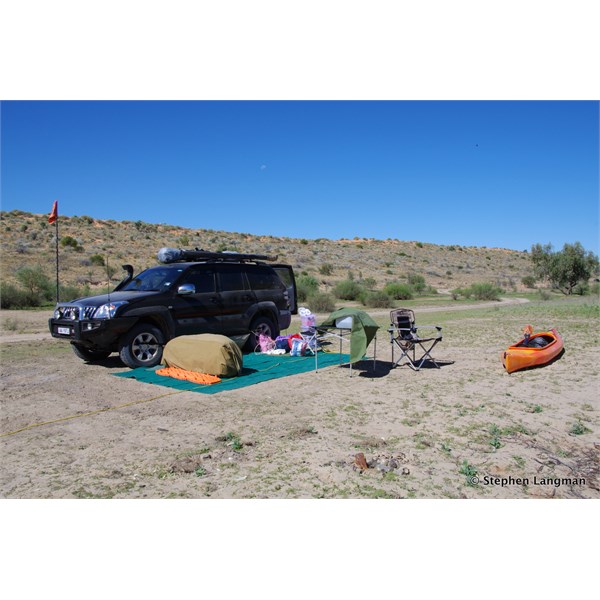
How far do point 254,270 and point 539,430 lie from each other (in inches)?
272

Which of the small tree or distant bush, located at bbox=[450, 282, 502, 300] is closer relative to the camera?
distant bush, located at bbox=[450, 282, 502, 300]

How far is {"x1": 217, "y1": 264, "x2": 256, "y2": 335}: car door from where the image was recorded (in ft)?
34.8

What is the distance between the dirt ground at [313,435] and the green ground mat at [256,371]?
27 centimetres

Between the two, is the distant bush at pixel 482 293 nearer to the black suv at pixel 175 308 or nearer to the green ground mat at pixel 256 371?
the black suv at pixel 175 308

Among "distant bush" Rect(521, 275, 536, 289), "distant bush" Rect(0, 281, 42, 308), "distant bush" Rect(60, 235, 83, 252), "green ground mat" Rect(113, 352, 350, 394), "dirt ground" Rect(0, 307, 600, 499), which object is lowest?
"dirt ground" Rect(0, 307, 600, 499)

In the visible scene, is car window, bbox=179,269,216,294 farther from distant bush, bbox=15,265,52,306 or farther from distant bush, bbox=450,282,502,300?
distant bush, bbox=450,282,502,300

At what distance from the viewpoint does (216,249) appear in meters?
50.3

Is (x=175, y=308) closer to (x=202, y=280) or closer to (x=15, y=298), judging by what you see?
(x=202, y=280)

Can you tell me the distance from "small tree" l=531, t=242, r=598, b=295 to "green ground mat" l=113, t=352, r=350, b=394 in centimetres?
3607

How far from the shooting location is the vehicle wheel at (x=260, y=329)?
11.3 metres

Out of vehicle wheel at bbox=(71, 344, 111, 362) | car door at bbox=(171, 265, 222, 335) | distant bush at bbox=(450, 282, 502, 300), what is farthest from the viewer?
distant bush at bbox=(450, 282, 502, 300)

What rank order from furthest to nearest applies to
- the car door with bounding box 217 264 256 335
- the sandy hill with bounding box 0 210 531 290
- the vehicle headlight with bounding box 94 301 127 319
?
the sandy hill with bounding box 0 210 531 290 → the car door with bounding box 217 264 256 335 → the vehicle headlight with bounding box 94 301 127 319

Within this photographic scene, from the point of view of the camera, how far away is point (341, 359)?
34.4 ft

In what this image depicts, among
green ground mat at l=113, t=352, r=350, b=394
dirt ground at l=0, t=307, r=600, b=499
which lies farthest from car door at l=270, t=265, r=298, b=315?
dirt ground at l=0, t=307, r=600, b=499
